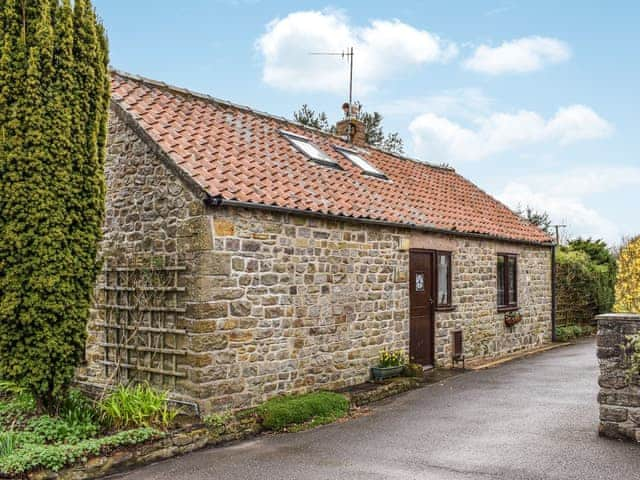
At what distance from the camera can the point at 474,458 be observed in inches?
261

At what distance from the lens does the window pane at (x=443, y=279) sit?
12819 mm

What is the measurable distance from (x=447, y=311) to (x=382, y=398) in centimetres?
352

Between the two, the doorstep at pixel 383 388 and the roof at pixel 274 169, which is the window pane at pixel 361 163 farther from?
the doorstep at pixel 383 388

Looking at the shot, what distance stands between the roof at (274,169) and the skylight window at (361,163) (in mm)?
177

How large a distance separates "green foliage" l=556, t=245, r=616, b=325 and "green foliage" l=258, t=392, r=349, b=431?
40.9 ft

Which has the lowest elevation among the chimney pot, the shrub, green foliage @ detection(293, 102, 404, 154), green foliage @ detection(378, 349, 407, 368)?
the shrub

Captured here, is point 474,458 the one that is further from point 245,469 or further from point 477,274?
point 477,274

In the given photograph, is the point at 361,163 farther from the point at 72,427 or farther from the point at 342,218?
the point at 72,427

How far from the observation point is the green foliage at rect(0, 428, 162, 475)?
5.88m

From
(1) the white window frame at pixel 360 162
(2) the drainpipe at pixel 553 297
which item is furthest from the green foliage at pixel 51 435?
(2) the drainpipe at pixel 553 297

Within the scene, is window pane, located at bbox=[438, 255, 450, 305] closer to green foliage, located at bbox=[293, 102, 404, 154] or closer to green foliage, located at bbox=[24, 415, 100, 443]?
green foliage, located at bbox=[24, 415, 100, 443]

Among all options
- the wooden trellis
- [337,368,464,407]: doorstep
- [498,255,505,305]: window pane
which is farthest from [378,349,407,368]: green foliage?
[498,255,505,305]: window pane

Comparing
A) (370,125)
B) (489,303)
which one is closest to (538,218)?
(370,125)

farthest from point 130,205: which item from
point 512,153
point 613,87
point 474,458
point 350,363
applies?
point 512,153
